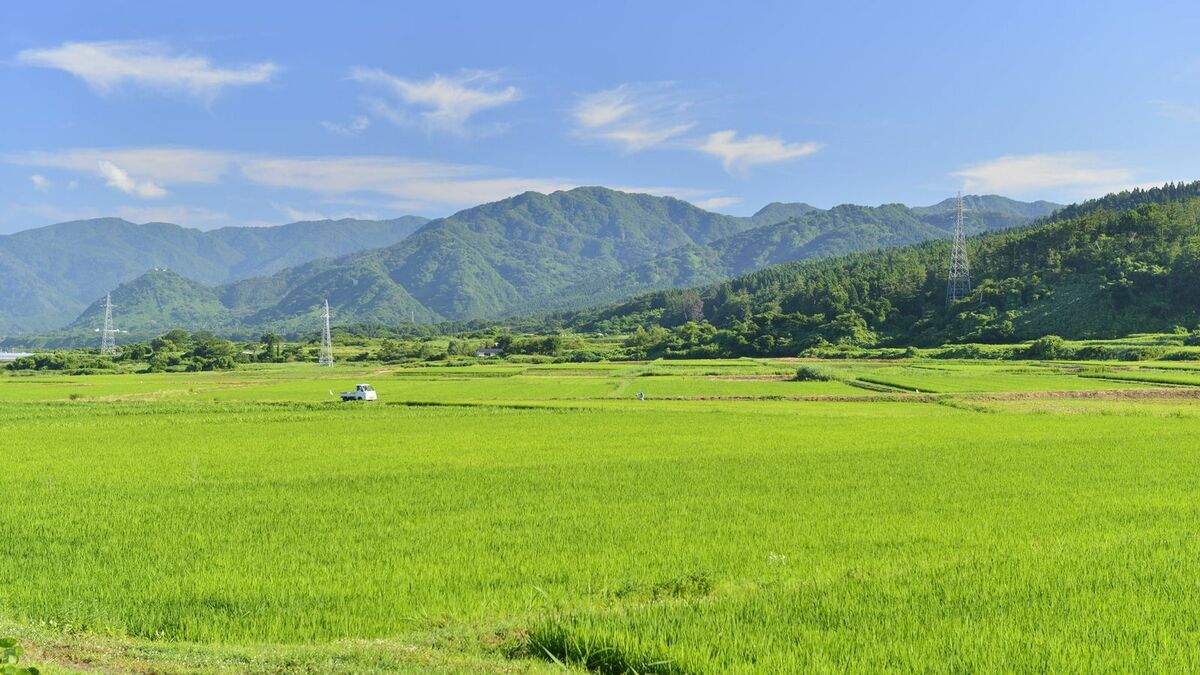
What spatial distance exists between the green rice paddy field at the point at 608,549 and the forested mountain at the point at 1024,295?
67427mm

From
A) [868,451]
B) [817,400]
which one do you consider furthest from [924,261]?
[868,451]

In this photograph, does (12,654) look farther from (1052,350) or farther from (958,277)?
(958,277)

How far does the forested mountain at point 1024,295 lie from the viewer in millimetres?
84938

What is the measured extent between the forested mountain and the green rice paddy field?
67427mm

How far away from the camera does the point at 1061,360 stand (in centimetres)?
6756

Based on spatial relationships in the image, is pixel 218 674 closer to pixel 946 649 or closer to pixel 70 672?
pixel 70 672

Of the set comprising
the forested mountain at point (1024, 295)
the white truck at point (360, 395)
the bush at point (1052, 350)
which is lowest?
the white truck at point (360, 395)

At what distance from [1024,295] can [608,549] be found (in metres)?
101

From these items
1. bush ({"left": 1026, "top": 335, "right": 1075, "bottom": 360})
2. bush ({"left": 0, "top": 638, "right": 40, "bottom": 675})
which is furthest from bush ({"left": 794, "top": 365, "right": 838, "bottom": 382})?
bush ({"left": 0, "top": 638, "right": 40, "bottom": 675})

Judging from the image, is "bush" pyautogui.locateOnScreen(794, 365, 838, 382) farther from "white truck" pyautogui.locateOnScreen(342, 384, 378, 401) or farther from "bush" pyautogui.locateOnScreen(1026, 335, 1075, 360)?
"white truck" pyautogui.locateOnScreen(342, 384, 378, 401)

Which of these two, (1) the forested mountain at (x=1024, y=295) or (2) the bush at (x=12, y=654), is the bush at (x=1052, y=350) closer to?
(1) the forested mountain at (x=1024, y=295)

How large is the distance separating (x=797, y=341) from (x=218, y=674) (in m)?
99.9

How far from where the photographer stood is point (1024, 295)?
309ft

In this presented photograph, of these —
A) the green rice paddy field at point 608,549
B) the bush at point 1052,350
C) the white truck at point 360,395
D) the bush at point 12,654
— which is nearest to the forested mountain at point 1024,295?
the bush at point 1052,350
